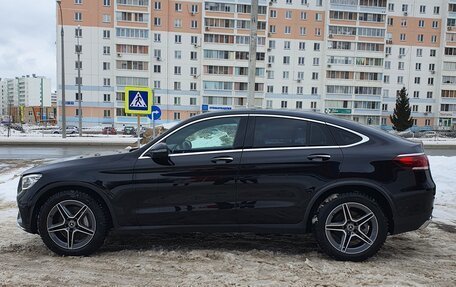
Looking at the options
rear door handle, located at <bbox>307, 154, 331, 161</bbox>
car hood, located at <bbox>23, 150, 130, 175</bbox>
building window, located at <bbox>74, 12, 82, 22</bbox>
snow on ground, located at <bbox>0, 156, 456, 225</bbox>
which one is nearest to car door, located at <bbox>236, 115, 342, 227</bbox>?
rear door handle, located at <bbox>307, 154, 331, 161</bbox>

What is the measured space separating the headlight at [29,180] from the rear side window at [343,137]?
10.8 ft

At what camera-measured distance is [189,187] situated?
14.3 feet

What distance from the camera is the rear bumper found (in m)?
4.31

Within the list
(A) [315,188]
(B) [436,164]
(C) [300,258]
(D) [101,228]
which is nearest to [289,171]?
(A) [315,188]

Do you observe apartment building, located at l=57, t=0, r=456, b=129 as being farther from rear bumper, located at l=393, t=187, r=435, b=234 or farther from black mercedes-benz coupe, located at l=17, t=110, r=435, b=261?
rear bumper, located at l=393, t=187, r=435, b=234

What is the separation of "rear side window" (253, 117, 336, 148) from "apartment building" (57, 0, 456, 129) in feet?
189

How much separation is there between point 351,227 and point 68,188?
3139 millimetres

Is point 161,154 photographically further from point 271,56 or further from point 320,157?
point 271,56

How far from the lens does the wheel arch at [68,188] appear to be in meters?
4.39

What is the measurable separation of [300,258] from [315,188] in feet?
2.65

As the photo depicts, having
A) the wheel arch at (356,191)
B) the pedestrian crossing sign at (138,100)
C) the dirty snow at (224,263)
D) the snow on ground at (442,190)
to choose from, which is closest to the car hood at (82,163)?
the dirty snow at (224,263)

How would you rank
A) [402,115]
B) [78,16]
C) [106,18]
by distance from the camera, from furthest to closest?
[402,115] → [106,18] → [78,16]

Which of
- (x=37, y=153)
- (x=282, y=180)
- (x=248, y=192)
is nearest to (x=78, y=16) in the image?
(x=37, y=153)

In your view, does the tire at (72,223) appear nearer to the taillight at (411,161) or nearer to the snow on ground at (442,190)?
the taillight at (411,161)
